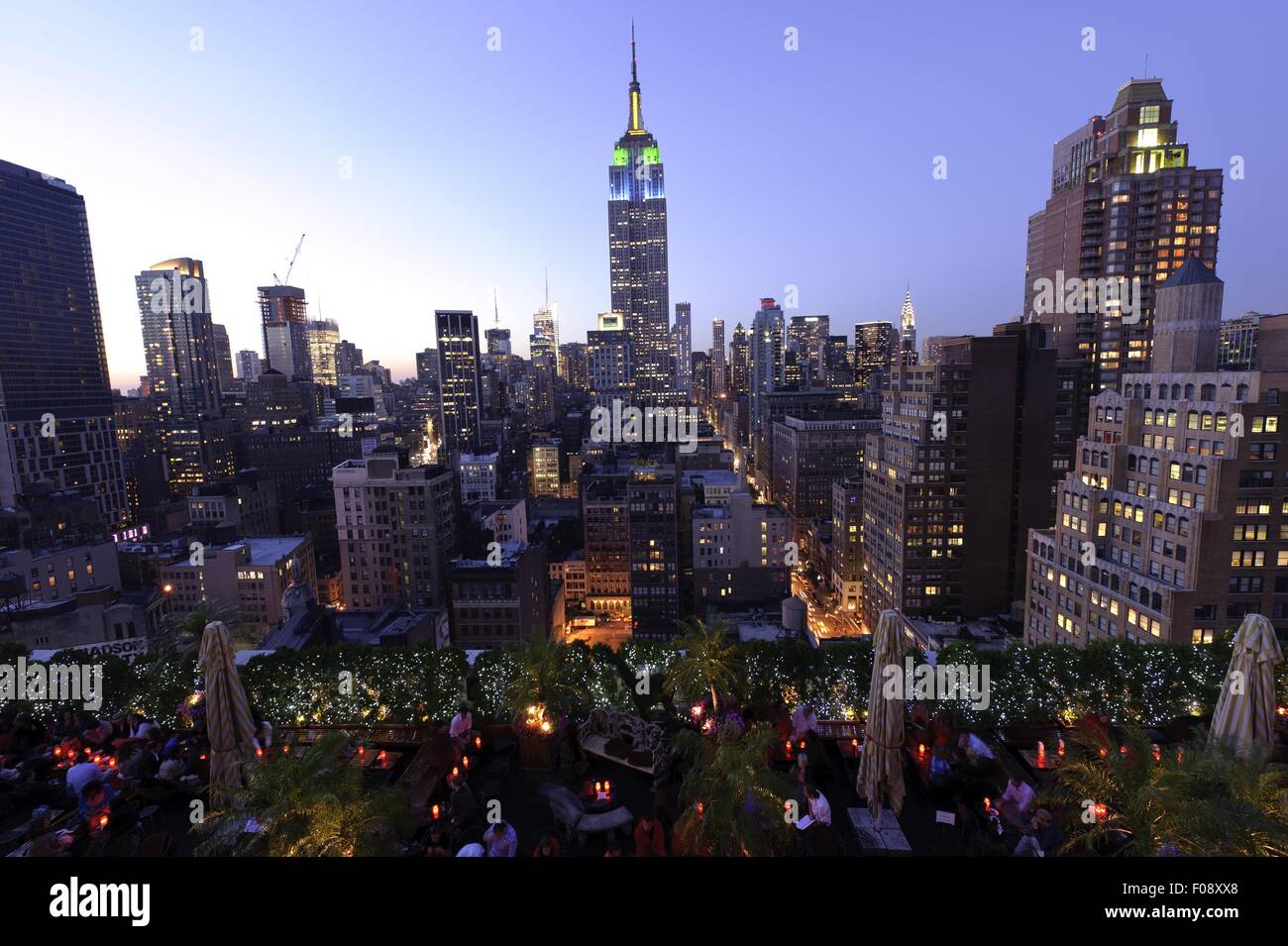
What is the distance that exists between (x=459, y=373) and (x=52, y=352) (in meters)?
88.1

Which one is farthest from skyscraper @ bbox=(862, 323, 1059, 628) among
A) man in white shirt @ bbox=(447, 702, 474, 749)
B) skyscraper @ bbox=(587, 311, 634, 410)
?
skyscraper @ bbox=(587, 311, 634, 410)

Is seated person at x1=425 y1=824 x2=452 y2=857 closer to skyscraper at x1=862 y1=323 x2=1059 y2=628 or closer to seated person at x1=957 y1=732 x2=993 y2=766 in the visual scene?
seated person at x1=957 y1=732 x2=993 y2=766

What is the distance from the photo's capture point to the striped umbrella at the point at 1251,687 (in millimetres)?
12953

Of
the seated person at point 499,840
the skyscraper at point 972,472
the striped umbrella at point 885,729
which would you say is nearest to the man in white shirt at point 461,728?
the seated person at point 499,840

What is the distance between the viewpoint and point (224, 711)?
14.3 m

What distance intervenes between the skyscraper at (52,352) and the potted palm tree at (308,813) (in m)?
131

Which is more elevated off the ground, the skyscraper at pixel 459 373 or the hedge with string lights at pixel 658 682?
the skyscraper at pixel 459 373

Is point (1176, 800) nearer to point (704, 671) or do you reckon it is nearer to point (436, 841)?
Result: point (704, 671)

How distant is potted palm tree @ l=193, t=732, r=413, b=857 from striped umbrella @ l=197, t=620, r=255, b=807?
10.5ft

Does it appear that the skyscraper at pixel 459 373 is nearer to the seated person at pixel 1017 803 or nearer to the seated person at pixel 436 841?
the seated person at pixel 436 841

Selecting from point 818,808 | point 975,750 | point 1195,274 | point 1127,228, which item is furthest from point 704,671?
point 1127,228

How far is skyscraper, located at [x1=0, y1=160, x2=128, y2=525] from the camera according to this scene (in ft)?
349
